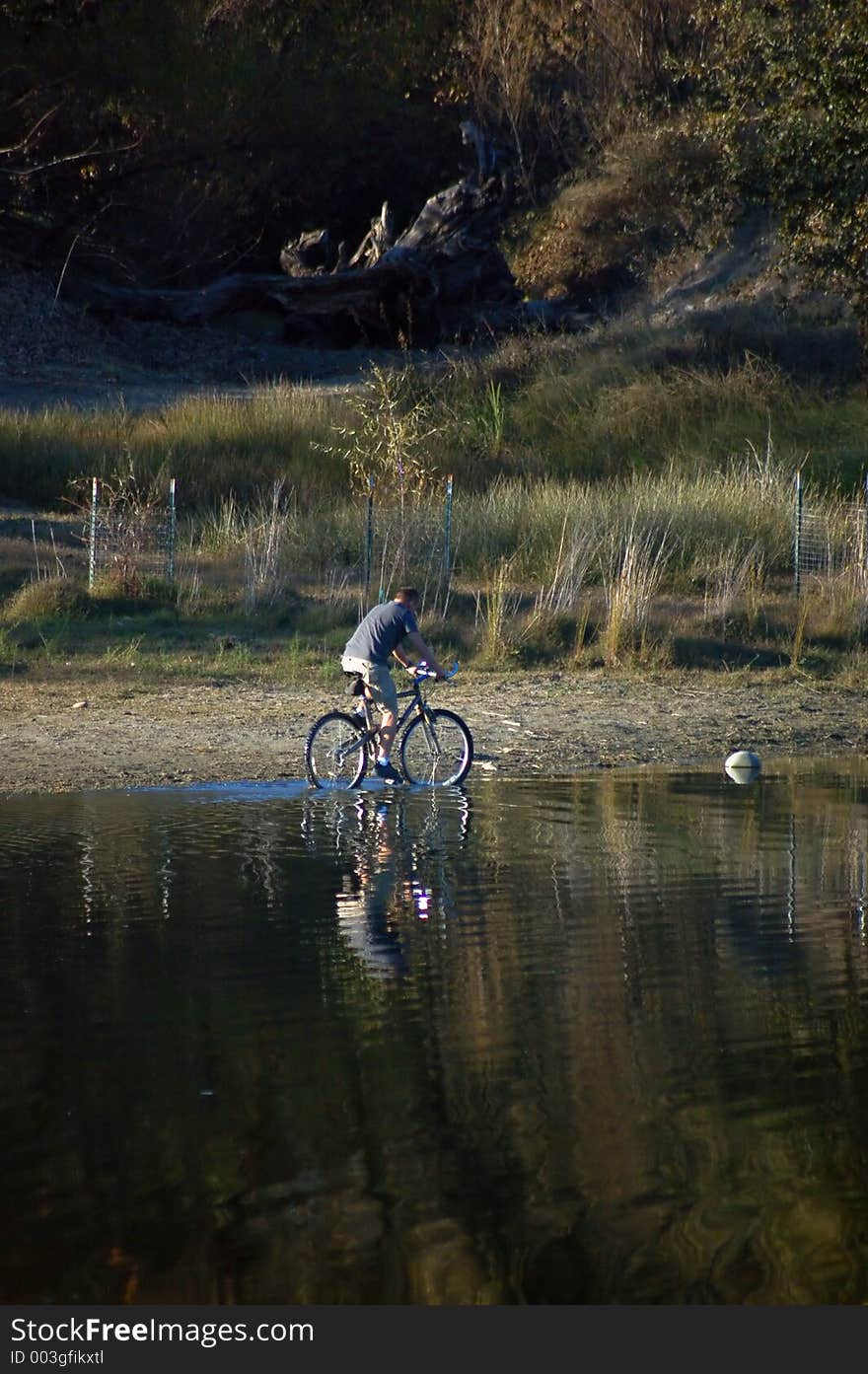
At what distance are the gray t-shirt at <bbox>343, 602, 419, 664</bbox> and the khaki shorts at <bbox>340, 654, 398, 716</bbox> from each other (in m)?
0.05

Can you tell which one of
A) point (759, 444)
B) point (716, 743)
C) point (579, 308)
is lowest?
point (716, 743)

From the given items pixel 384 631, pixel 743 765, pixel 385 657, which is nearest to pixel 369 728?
pixel 385 657

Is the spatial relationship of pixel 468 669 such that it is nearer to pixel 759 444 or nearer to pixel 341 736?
pixel 341 736

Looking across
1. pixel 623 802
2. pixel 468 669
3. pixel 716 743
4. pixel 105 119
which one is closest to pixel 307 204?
pixel 105 119

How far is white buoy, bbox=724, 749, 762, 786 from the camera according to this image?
556 inches

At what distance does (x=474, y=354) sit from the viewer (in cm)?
3778

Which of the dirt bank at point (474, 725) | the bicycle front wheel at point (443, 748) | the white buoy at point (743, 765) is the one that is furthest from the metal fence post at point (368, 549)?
the bicycle front wheel at point (443, 748)

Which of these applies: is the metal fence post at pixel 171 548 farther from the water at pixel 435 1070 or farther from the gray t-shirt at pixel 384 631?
the water at pixel 435 1070

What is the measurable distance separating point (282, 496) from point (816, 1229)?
76.6 ft

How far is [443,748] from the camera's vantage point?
13.4 m

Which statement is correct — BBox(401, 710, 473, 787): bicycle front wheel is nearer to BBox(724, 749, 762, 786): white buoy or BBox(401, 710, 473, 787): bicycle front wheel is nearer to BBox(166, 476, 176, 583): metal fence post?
BBox(724, 749, 762, 786): white buoy

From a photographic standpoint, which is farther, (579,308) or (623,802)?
(579,308)

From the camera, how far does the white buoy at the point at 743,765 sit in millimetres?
14117

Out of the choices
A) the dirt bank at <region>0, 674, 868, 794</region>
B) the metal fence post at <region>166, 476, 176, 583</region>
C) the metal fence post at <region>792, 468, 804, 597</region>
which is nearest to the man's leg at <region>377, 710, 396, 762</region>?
the dirt bank at <region>0, 674, 868, 794</region>
